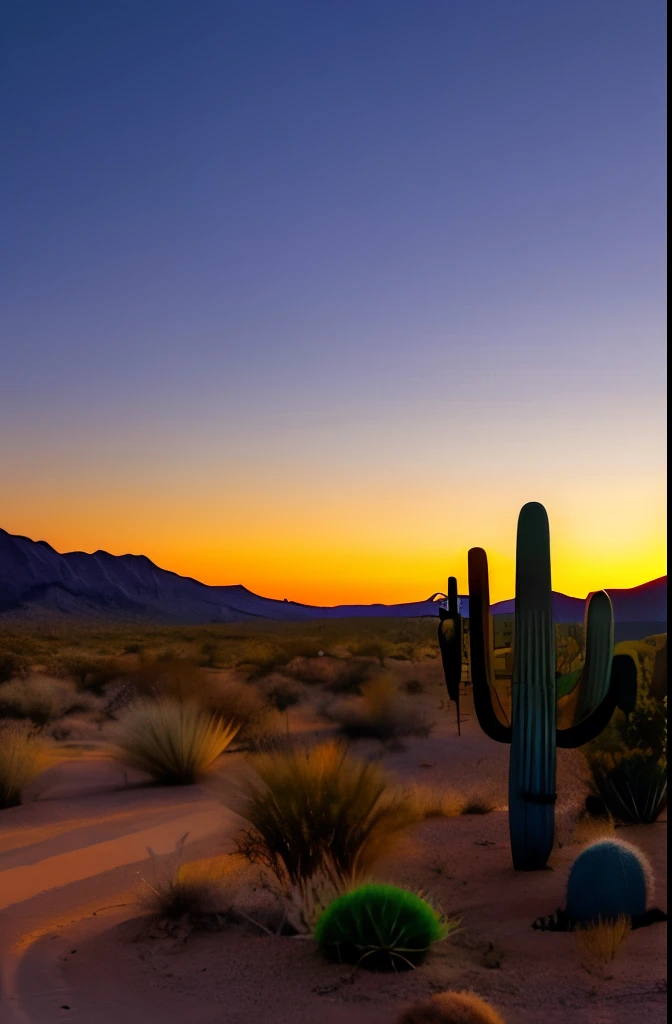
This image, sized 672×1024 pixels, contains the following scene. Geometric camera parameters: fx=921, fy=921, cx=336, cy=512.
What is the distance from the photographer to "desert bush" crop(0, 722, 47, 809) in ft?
42.3

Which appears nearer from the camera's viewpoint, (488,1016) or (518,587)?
(488,1016)

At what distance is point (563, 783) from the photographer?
574 inches

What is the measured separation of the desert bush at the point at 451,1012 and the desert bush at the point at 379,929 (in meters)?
1.23

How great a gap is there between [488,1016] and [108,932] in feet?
12.1

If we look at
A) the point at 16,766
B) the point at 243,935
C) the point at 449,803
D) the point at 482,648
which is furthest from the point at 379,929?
the point at 16,766

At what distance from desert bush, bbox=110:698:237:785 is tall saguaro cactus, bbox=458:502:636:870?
6417 millimetres

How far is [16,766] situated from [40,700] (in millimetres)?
8019

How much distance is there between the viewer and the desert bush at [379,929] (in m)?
6.43

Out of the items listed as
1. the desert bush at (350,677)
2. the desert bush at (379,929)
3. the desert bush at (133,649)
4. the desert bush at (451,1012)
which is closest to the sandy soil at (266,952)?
A: the desert bush at (379,929)

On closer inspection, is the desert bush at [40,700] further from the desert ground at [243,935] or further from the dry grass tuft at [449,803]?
the dry grass tuft at [449,803]

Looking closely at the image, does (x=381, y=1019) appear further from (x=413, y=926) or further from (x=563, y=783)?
(x=563, y=783)

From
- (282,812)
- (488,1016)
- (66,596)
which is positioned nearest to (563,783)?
(282,812)

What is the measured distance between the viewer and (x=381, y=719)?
2025 centimetres

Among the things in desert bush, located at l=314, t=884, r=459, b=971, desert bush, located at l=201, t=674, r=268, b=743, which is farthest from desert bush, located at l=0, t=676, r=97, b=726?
desert bush, located at l=314, t=884, r=459, b=971
